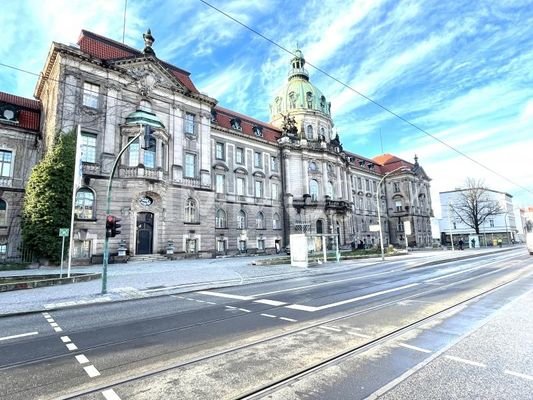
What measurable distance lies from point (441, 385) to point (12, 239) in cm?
3178

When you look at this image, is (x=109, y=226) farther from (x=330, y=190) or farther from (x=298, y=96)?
(x=298, y=96)

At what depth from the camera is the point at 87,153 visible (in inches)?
1044

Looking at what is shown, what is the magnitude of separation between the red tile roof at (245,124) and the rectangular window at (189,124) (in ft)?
17.5

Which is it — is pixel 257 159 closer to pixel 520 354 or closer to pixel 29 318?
pixel 29 318

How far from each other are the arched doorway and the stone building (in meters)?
0.09

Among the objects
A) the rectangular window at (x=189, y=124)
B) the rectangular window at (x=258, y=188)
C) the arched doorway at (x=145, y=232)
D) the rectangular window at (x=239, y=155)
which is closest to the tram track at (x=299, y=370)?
the arched doorway at (x=145, y=232)

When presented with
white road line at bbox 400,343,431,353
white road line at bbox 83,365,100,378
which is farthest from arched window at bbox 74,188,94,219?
white road line at bbox 400,343,431,353

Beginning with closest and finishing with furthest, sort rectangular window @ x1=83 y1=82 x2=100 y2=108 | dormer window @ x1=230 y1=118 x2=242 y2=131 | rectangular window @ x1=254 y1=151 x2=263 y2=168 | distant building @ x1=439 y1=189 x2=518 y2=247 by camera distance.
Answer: rectangular window @ x1=83 y1=82 x2=100 y2=108 < dormer window @ x1=230 y1=118 x2=242 y2=131 < rectangular window @ x1=254 y1=151 x2=263 y2=168 < distant building @ x1=439 y1=189 x2=518 y2=247

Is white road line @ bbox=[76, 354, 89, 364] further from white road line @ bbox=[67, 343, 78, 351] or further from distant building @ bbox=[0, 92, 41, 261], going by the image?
distant building @ bbox=[0, 92, 41, 261]

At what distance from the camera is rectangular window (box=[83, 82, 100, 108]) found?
2686cm

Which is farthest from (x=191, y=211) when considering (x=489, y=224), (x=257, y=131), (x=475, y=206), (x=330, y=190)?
(x=489, y=224)

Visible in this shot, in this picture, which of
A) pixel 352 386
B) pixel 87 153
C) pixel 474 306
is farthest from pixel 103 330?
pixel 87 153

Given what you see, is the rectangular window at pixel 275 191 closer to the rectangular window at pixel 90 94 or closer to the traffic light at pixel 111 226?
the rectangular window at pixel 90 94

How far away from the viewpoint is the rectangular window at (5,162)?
2672cm
